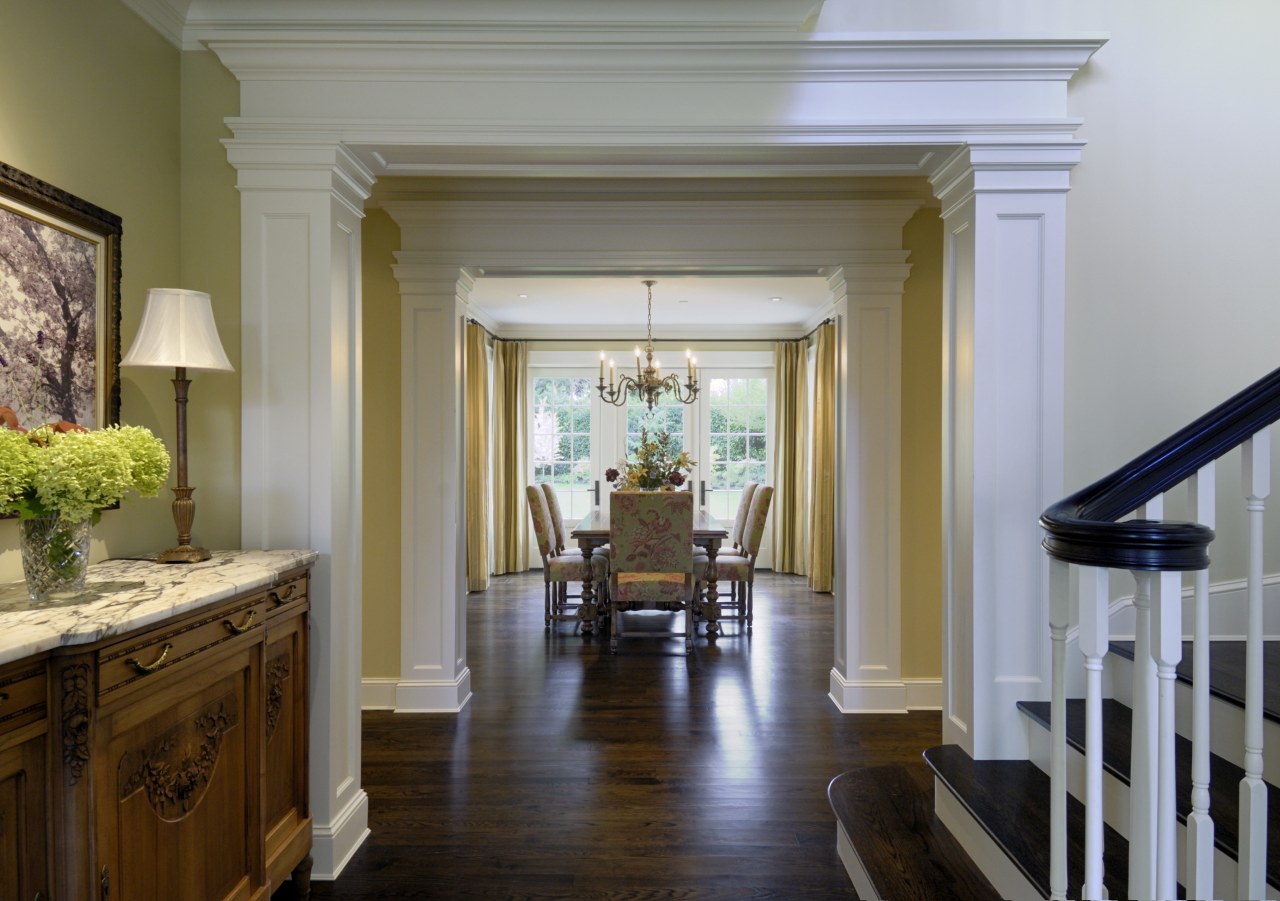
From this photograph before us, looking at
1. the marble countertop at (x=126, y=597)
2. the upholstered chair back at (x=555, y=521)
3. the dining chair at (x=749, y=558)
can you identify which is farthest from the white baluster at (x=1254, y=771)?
the upholstered chair back at (x=555, y=521)

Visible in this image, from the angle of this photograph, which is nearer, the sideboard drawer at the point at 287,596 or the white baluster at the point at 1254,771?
the white baluster at the point at 1254,771

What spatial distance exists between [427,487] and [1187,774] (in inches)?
125

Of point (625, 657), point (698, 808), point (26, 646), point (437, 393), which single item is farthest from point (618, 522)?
point (26, 646)

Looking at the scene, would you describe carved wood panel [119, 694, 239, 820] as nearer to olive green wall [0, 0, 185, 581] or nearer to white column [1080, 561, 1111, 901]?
olive green wall [0, 0, 185, 581]

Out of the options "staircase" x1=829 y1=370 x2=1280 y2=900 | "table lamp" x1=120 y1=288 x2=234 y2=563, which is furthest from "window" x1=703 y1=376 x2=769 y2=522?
"table lamp" x1=120 y1=288 x2=234 y2=563

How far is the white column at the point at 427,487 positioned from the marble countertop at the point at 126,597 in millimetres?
1588

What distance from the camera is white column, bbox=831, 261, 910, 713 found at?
387cm

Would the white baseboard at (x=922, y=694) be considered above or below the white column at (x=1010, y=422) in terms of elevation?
below

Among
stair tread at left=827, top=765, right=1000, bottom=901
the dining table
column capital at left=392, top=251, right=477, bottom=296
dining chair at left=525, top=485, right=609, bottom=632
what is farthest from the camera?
dining chair at left=525, top=485, right=609, bottom=632

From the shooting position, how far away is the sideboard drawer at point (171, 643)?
55.8 inches

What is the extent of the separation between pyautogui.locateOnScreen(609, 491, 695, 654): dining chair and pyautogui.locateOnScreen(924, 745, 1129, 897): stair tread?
2.86m

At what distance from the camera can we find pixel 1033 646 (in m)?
2.29

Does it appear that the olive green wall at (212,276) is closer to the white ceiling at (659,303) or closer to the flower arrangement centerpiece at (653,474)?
the white ceiling at (659,303)

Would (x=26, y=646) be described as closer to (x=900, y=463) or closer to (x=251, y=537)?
(x=251, y=537)
